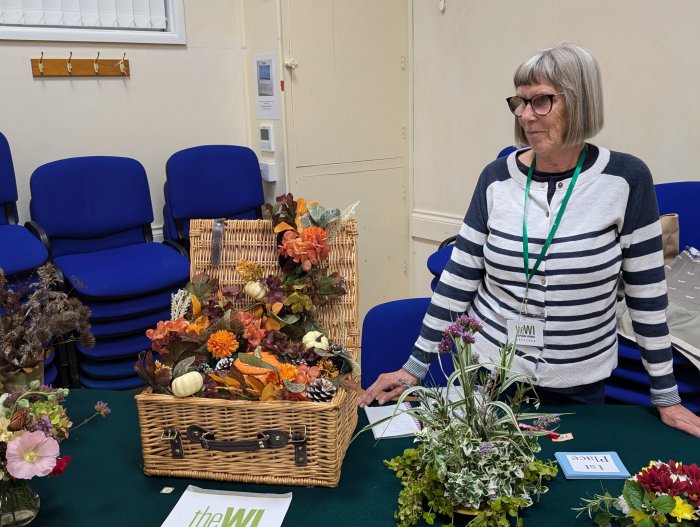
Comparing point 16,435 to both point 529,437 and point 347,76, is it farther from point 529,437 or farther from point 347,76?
point 347,76

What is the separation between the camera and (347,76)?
3.68 m

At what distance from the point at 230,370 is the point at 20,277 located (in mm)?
1730

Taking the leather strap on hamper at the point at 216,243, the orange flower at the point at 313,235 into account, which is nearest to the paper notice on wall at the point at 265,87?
the leather strap on hamper at the point at 216,243

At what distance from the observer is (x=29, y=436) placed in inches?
40.4

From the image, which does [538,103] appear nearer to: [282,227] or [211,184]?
[282,227]

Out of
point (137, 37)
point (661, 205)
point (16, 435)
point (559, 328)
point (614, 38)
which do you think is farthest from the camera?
point (137, 37)

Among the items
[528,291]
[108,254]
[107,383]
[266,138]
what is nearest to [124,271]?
[108,254]

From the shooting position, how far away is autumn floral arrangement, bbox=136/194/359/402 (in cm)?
122

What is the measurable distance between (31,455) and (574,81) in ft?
4.18

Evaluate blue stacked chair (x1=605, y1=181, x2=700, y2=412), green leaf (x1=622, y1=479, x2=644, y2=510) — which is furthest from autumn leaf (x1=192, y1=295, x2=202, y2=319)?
blue stacked chair (x1=605, y1=181, x2=700, y2=412)

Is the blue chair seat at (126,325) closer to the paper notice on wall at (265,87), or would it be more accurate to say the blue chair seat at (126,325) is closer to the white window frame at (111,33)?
the paper notice on wall at (265,87)

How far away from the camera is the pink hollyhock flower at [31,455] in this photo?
100 cm

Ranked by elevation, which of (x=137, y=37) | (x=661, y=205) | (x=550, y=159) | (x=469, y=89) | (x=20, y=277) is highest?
(x=137, y=37)

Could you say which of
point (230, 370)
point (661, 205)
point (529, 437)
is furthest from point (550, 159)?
point (661, 205)
